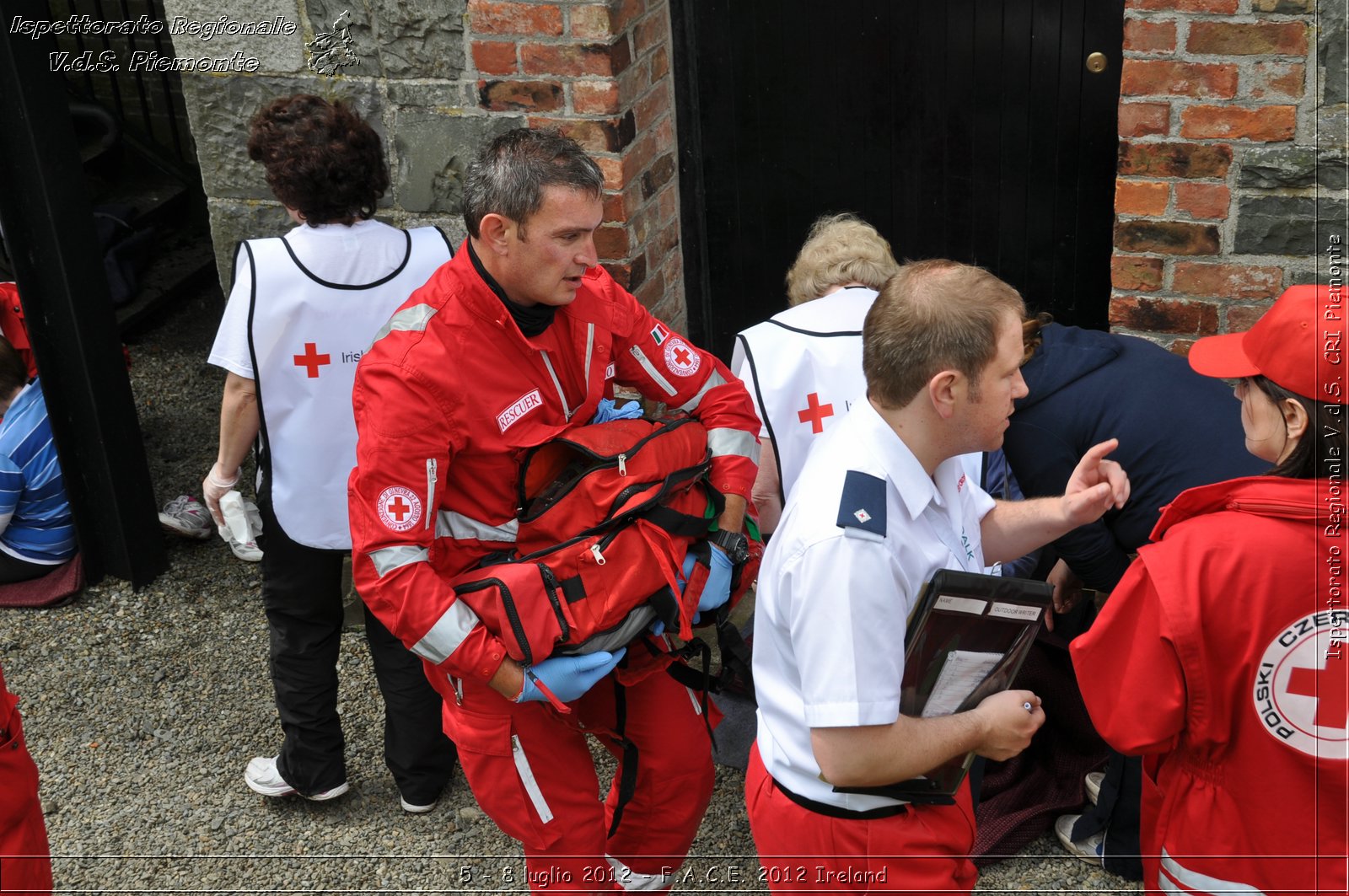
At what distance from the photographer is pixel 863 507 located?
2.06 m

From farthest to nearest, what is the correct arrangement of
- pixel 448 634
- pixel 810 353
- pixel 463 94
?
pixel 463 94 → pixel 810 353 → pixel 448 634

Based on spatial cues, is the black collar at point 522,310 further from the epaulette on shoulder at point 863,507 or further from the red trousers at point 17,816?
the red trousers at point 17,816

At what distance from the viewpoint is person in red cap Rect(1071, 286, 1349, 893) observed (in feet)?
6.86

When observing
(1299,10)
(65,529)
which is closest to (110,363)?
(65,529)

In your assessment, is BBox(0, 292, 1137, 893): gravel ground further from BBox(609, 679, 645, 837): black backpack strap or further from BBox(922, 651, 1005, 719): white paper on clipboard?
BBox(922, 651, 1005, 719): white paper on clipboard

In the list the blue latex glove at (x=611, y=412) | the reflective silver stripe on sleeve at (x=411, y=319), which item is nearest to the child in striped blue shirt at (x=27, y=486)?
the reflective silver stripe on sleeve at (x=411, y=319)

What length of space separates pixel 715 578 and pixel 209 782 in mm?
1951

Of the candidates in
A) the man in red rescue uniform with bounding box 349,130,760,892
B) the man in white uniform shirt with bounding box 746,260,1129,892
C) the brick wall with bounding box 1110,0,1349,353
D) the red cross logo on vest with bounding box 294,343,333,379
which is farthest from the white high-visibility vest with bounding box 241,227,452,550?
the brick wall with bounding box 1110,0,1349,353

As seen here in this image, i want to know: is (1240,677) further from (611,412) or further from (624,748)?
(611,412)

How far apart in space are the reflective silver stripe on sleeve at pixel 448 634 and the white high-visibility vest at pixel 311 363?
97cm

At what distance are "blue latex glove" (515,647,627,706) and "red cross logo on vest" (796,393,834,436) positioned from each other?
855 mm

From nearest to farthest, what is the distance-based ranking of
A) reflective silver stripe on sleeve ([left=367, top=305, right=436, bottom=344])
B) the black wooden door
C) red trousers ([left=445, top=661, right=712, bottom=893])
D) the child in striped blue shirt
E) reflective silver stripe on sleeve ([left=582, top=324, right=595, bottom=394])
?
reflective silver stripe on sleeve ([left=367, top=305, right=436, bottom=344])
red trousers ([left=445, top=661, right=712, bottom=893])
reflective silver stripe on sleeve ([left=582, top=324, right=595, bottom=394])
the black wooden door
the child in striped blue shirt

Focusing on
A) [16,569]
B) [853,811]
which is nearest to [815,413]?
[853,811]

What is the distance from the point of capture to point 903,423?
2166mm
